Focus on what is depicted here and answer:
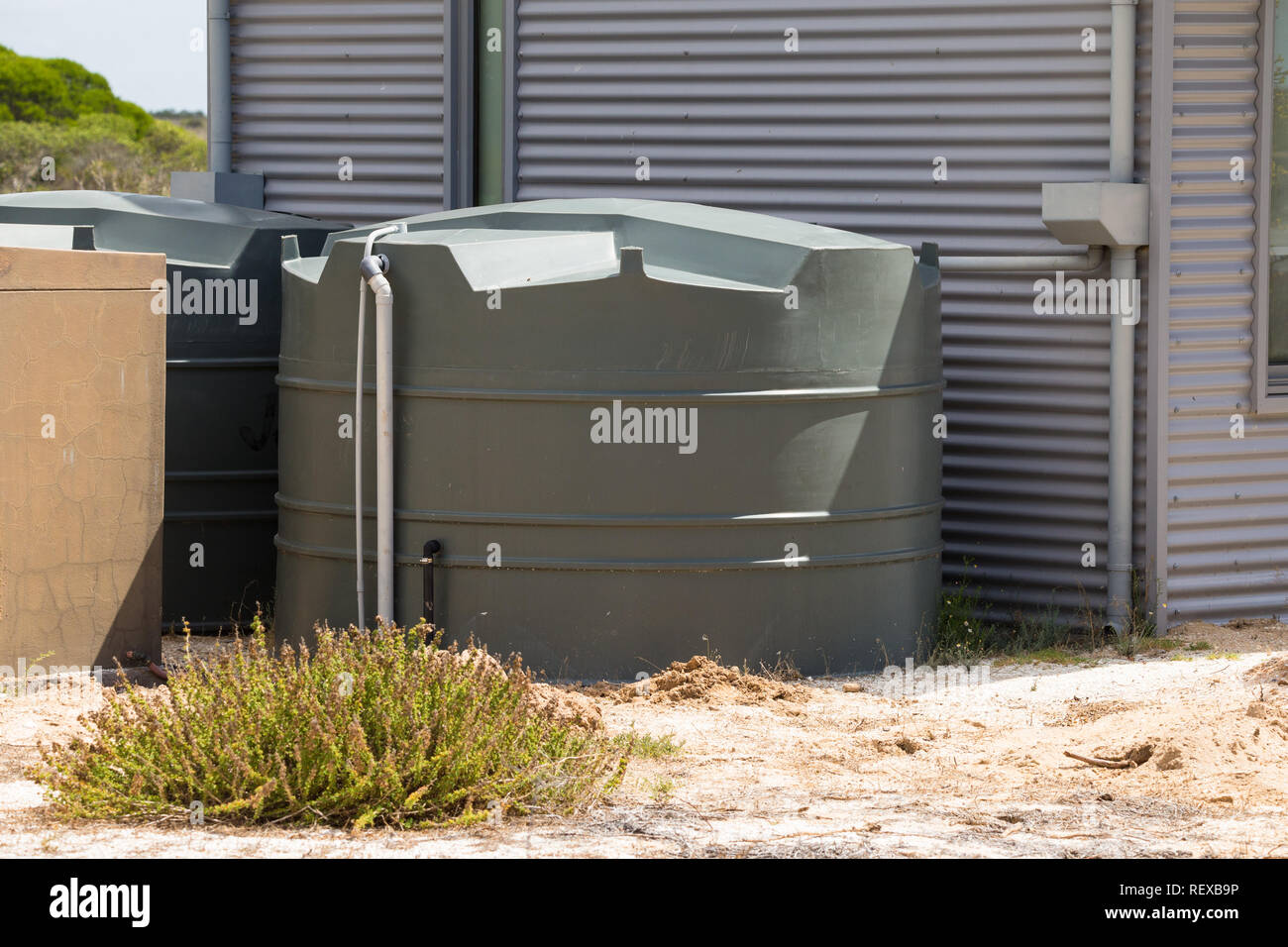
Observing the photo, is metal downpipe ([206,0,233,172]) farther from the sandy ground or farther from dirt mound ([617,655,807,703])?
dirt mound ([617,655,807,703])

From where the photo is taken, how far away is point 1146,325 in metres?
8.78

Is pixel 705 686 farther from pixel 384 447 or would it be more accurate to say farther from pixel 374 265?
pixel 374 265

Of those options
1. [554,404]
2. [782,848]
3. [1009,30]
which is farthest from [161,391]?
[1009,30]

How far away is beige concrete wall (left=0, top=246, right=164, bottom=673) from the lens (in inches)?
296

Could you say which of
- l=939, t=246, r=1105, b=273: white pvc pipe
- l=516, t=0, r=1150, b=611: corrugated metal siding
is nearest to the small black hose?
l=516, t=0, r=1150, b=611: corrugated metal siding

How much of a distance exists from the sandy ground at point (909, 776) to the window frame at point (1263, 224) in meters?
1.38

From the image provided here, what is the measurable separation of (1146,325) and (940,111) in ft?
5.39

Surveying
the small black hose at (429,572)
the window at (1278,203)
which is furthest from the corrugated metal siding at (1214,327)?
the small black hose at (429,572)

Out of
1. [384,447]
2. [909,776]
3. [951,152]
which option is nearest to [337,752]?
[909,776]

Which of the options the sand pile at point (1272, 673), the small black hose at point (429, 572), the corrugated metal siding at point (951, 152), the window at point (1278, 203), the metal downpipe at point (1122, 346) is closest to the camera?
A: the sand pile at point (1272, 673)

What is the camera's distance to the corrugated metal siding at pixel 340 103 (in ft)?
35.3

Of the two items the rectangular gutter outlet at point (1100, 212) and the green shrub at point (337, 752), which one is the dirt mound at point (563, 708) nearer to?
the green shrub at point (337, 752)

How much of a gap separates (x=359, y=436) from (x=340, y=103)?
411cm

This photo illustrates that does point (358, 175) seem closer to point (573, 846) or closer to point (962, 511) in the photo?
point (962, 511)
